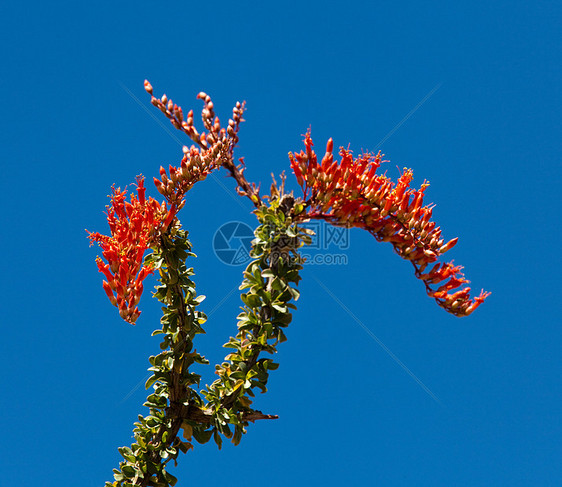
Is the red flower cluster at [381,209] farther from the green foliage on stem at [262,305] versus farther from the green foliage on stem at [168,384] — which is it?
the green foliage on stem at [168,384]

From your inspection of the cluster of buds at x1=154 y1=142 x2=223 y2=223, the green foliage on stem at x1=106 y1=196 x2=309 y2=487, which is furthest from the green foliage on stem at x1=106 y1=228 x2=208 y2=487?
the cluster of buds at x1=154 y1=142 x2=223 y2=223

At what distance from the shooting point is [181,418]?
5195mm

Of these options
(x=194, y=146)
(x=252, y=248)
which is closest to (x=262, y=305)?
(x=252, y=248)

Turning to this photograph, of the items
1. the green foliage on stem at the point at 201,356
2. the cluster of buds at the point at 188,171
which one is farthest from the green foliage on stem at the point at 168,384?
the cluster of buds at the point at 188,171

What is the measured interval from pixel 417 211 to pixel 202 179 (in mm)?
1590

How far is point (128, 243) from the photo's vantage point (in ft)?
15.0

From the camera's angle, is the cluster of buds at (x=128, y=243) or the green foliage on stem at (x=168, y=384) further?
the green foliage on stem at (x=168, y=384)

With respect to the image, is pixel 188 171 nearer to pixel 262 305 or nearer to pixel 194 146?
pixel 194 146

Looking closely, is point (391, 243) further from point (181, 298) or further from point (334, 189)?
point (181, 298)

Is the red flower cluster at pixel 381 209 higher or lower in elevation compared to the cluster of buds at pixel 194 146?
lower

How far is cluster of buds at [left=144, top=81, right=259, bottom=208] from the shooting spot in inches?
187

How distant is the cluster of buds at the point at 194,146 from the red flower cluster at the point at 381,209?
1.62ft

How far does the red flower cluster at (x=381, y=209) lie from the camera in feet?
15.7

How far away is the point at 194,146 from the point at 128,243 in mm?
836
